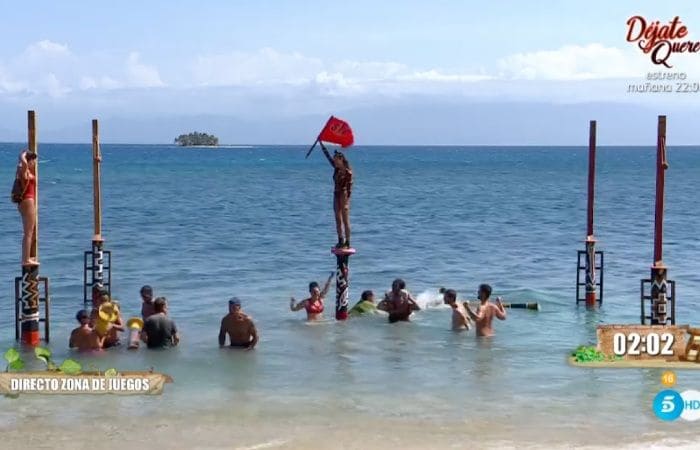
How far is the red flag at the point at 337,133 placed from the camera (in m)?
19.3

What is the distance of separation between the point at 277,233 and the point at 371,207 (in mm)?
21332

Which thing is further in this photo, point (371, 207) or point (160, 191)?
point (160, 191)

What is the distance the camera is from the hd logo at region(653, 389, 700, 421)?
47.2 feet

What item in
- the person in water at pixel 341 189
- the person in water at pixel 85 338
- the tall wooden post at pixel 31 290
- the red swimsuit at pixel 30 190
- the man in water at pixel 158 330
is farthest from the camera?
the person in water at pixel 341 189

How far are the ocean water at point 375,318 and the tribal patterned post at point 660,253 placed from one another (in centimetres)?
203

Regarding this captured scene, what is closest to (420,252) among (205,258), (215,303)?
(205,258)

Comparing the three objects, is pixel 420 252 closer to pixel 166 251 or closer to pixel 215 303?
pixel 166 251

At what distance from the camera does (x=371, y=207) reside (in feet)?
218

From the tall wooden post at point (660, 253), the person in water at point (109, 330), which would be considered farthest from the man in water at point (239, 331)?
the tall wooden post at point (660, 253)

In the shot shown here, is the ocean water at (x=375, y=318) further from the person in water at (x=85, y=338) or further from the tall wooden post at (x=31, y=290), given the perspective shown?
the tall wooden post at (x=31, y=290)

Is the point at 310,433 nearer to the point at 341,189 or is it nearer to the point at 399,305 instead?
the point at 341,189

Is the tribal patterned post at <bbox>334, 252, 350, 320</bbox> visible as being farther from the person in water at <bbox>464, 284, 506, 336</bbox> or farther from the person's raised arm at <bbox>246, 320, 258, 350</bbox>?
the person in water at <bbox>464, 284, 506, 336</bbox>

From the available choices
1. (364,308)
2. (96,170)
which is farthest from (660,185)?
(96,170)

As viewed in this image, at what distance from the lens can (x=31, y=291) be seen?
1838 cm
